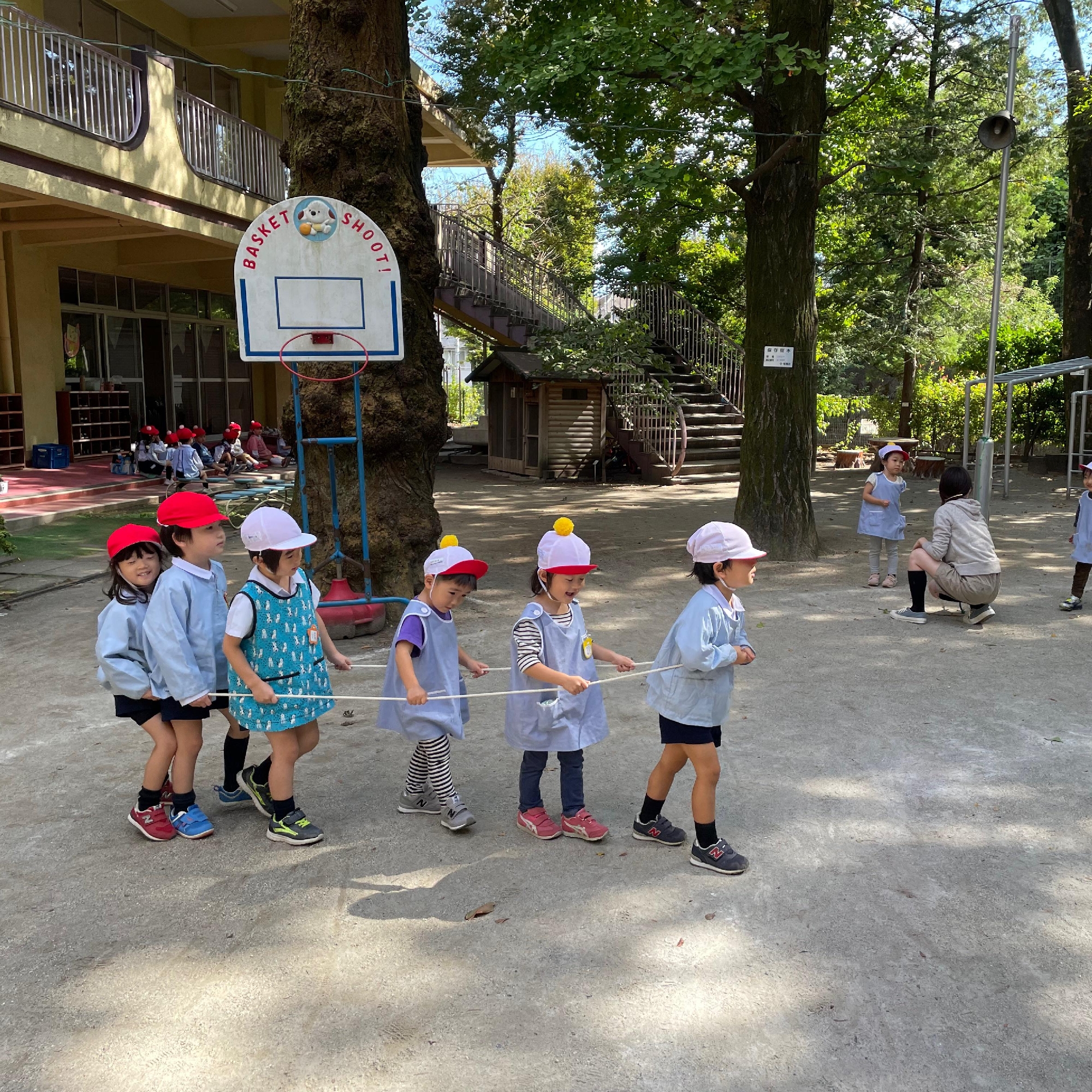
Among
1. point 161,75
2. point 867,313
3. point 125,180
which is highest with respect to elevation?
point 161,75

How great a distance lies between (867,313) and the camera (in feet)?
60.5

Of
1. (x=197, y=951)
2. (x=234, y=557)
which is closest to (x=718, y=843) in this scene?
(x=197, y=951)

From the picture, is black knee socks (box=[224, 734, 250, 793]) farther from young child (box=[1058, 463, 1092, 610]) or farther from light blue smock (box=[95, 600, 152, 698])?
young child (box=[1058, 463, 1092, 610])

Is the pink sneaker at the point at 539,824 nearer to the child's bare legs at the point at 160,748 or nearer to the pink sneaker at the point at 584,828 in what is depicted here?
the pink sneaker at the point at 584,828

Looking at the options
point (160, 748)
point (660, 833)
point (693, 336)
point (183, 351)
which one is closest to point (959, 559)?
point (660, 833)

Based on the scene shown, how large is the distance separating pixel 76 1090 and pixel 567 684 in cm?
194

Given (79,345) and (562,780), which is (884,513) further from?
(79,345)

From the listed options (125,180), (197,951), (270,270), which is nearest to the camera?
(197,951)

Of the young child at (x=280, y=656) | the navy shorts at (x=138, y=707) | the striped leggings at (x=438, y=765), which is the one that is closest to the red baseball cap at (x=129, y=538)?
the young child at (x=280, y=656)

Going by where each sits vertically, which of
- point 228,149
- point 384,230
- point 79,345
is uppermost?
point 228,149

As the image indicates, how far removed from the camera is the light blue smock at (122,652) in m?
4.01

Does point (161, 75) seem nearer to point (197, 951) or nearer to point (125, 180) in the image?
point (125, 180)

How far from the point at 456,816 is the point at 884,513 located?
5.81 m

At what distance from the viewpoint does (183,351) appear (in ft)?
64.3
